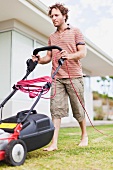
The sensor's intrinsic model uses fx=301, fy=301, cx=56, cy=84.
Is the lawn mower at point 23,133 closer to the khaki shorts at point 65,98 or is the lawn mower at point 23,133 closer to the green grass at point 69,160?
the green grass at point 69,160

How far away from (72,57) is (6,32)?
12.4ft

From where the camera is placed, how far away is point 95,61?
10633 millimetres

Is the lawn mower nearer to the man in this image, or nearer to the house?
the man

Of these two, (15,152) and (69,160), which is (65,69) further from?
(15,152)

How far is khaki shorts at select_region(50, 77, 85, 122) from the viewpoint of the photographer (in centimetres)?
282

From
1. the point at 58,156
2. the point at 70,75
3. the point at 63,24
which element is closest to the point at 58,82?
the point at 70,75

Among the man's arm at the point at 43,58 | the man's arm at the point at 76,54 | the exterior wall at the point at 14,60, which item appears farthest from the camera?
the exterior wall at the point at 14,60

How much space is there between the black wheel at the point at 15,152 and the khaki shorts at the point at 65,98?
0.82 m

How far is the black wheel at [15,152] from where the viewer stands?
1.93 m

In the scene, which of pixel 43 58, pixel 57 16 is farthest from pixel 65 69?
pixel 57 16

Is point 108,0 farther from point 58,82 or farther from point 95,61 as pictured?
point 58,82

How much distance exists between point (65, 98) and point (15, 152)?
1.04 metres

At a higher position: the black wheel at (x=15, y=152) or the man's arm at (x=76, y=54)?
the man's arm at (x=76, y=54)

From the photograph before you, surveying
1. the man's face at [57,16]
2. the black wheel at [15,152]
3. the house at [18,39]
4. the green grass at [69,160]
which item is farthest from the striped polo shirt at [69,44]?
the house at [18,39]
